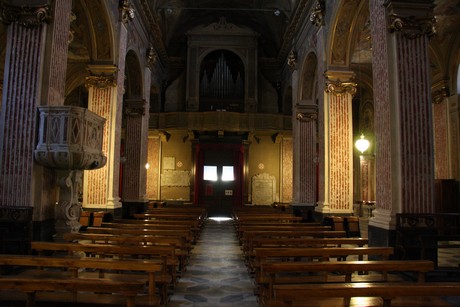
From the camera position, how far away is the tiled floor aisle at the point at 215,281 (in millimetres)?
5215

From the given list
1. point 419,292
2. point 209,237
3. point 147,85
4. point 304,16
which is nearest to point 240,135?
point 147,85

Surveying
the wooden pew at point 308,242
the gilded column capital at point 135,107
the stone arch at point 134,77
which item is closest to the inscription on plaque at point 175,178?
the gilded column capital at point 135,107

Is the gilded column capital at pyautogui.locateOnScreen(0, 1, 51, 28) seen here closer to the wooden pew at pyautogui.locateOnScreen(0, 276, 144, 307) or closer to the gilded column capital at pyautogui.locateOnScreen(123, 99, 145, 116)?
the wooden pew at pyautogui.locateOnScreen(0, 276, 144, 307)

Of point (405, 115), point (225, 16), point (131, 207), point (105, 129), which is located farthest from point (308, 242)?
point (225, 16)

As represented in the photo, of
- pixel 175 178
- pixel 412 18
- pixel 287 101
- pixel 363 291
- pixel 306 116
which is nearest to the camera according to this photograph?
pixel 363 291

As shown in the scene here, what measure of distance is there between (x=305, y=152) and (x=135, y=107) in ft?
20.6

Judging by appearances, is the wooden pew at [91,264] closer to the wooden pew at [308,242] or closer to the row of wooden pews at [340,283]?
the row of wooden pews at [340,283]

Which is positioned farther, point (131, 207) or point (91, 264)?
point (131, 207)

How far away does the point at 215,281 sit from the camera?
6316 millimetres

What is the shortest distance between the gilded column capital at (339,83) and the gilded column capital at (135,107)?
6.87 metres

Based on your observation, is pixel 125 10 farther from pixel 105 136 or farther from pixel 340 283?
pixel 340 283

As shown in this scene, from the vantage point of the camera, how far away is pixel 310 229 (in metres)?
8.38

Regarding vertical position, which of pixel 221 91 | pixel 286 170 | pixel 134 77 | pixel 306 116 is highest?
pixel 221 91

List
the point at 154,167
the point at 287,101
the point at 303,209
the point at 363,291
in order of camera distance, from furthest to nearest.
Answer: the point at 154,167
the point at 287,101
the point at 303,209
the point at 363,291
